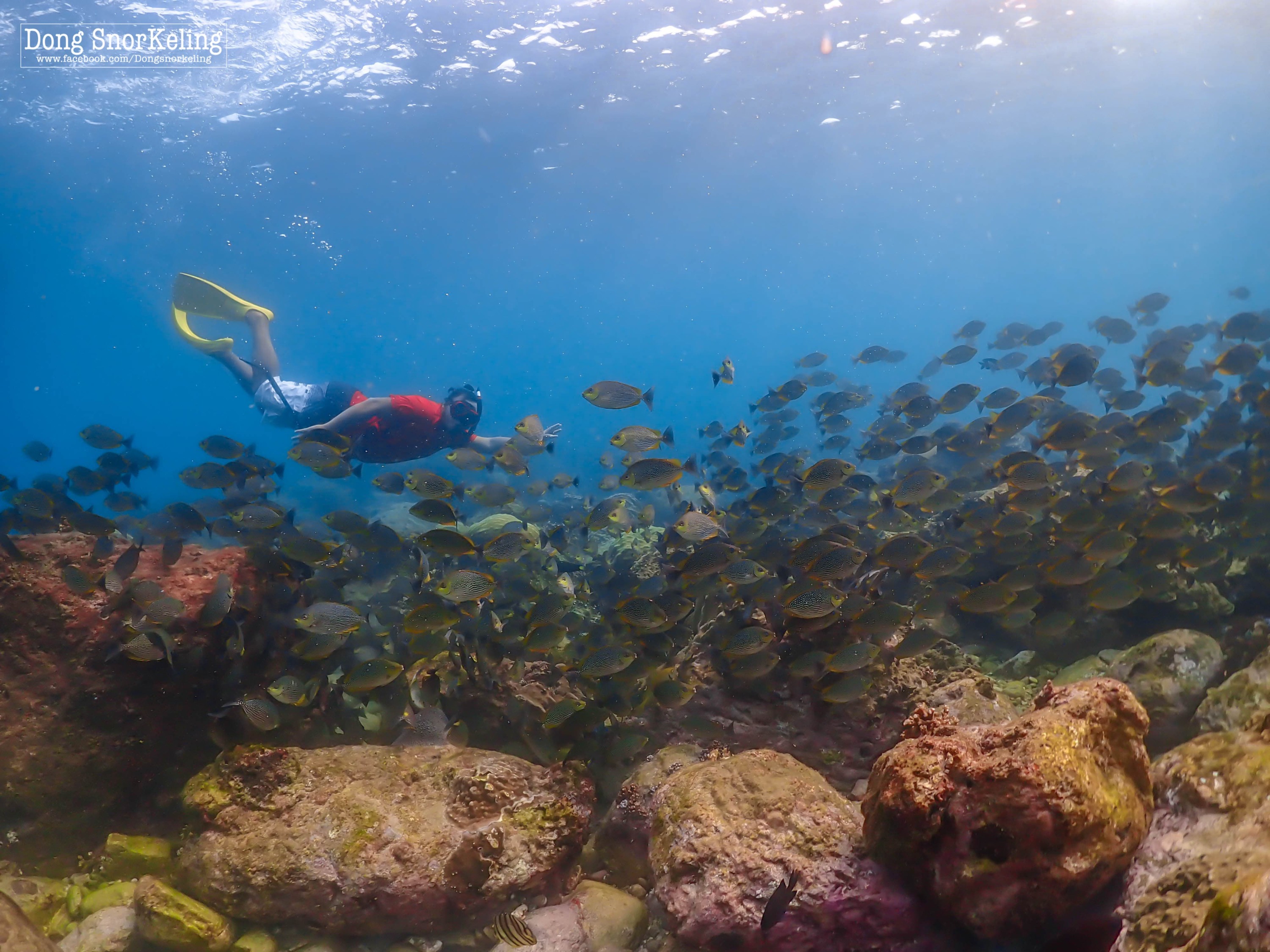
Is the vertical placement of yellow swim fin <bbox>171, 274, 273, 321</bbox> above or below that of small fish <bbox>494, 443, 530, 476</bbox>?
above

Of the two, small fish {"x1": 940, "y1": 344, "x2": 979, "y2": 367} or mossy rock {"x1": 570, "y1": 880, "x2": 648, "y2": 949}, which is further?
small fish {"x1": 940, "y1": 344, "x2": 979, "y2": 367}

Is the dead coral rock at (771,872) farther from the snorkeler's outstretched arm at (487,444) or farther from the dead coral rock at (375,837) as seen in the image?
the snorkeler's outstretched arm at (487,444)

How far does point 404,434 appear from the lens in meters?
7.25

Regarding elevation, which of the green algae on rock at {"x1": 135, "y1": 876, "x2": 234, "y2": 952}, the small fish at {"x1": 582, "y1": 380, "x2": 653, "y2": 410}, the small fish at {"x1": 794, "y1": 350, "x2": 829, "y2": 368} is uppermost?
the small fish at {"x1": 582, "y1": 380, "x2": 653, "y2": 410}

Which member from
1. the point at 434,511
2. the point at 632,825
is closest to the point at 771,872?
the point at 632,825

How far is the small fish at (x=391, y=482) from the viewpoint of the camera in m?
6.84

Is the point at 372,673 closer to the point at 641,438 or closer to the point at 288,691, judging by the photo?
the point at 288,691

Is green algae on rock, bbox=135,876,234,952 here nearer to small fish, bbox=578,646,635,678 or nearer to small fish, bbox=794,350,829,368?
small fish, bbox=578,646,635,678

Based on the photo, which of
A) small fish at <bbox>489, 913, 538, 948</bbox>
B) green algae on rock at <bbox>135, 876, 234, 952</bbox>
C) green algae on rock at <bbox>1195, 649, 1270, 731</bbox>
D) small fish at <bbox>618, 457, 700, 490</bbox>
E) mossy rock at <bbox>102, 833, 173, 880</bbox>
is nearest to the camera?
small fish at <bbox>489, 913, 538, 948</bbox>

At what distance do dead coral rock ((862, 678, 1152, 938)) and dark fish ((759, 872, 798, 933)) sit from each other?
517 millimetres

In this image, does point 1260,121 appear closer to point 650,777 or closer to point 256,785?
point 650,777

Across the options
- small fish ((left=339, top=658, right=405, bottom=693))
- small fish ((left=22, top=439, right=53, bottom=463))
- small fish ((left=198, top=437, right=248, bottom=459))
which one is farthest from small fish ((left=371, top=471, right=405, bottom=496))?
small fish ((left=22, top=439, right=53, bottom=463))

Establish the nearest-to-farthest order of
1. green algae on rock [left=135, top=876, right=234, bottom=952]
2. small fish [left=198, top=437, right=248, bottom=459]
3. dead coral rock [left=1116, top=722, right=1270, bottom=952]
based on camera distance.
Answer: dead coral rock [left=1116, top=722, right=1270, bottom=952]
green algae on rock [left=135, top=876, right=234, bottom=952]
small fish [left=198, top=437, right=248, bottom=459]

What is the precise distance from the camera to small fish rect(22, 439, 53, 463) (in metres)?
9.26
